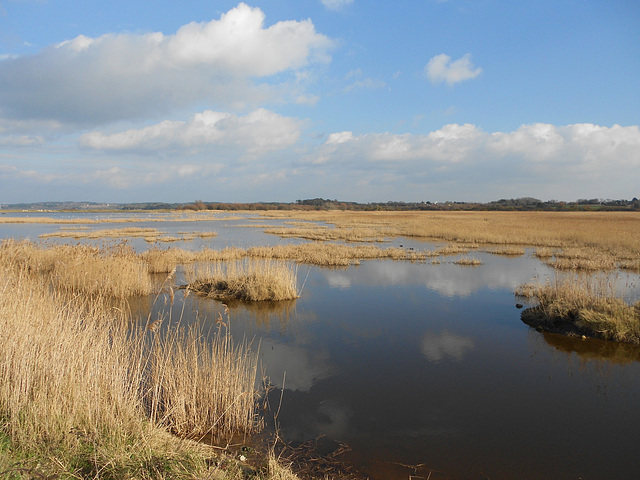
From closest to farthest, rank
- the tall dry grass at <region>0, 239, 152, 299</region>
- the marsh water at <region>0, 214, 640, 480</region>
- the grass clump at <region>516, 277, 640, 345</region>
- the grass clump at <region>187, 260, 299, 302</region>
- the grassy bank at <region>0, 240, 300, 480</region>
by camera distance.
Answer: the grassy bank at <region>0, 240, 300, 480</region> → the marsh water at <region>0, 214, 640, 480</region> → the grass clump at <region>516, 277, 640, 345</region> → the tall dry grass at <region>0, 239, 152, 299</region> → the grass clump at <region>187, 260, 299, 302</region>

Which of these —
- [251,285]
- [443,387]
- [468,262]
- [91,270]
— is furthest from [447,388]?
[468,262]

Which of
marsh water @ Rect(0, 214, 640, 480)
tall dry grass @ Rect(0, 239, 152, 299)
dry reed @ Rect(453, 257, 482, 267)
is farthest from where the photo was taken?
dry reed @ Rect(453, 257, 482, 267)

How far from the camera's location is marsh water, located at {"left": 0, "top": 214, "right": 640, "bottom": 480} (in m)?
5.58

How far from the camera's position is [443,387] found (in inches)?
303

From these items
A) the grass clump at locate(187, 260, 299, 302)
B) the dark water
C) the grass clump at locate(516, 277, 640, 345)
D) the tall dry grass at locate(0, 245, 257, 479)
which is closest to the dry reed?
the dark water

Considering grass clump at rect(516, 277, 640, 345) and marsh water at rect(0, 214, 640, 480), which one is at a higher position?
grass clump at rect(516, 277, 640, 345)

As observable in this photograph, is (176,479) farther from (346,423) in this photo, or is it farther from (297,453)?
(346,423)

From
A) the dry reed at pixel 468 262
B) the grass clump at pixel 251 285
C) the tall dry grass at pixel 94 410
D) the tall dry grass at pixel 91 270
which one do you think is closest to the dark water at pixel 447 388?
the grass clump at pixel 251 285

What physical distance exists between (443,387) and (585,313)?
5812 mm

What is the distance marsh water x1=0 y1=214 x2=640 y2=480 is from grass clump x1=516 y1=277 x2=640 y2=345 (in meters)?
0.40

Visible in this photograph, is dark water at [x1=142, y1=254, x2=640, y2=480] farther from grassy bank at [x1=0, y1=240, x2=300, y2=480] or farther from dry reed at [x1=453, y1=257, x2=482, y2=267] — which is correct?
dry reed at [x1=453, y1=257, x2=482, y2=267]

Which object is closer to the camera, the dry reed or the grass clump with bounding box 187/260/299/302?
the grass clump with bounding box 187/260/299/302

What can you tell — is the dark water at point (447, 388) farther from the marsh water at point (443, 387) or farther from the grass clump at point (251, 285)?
the grass clump at point (251, 285)

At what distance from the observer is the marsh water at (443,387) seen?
5582mm
